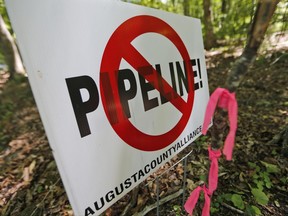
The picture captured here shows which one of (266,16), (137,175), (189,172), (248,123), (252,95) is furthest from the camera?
(252,95)

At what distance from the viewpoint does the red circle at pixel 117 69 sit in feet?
2.49

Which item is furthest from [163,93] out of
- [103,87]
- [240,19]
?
[240,19]

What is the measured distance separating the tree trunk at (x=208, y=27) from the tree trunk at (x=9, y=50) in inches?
194

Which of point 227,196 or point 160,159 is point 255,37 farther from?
point 227,196

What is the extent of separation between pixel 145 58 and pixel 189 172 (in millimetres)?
1257

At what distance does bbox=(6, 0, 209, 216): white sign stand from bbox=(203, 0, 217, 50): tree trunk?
4.98 m

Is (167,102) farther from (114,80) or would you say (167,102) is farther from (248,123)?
(248,123)

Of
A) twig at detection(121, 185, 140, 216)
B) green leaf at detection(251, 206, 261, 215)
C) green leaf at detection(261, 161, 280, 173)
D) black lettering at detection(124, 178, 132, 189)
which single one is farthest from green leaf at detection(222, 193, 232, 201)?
black lettering at detection(124, 178, 132, 189)

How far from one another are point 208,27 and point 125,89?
557cm

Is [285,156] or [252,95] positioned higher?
[252,95]

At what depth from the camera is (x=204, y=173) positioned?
5.62 ft

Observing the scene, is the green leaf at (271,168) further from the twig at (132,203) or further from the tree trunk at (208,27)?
the tree trunk at (208,27)

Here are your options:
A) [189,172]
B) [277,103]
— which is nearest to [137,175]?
[189,172]

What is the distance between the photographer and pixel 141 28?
901 mm
